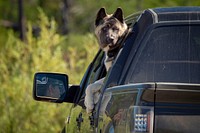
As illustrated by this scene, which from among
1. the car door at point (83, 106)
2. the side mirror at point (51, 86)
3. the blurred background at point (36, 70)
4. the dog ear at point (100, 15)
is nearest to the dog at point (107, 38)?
the dog ear at point (100, 15)

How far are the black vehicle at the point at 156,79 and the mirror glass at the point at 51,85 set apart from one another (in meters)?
0.71

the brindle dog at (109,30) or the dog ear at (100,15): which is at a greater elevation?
the dog ear at (100,15)

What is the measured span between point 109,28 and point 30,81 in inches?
299

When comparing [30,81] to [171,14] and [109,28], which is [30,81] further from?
[171,14]

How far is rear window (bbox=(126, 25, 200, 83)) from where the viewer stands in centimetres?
477

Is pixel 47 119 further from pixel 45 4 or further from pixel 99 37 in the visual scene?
pixel 45 4

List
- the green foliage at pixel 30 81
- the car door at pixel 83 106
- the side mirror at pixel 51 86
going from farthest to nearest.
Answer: the green foliage at pixel 30 81
the side mirror at pixel 51 86
the car door at pixel 83 106

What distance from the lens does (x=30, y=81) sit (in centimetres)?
1351

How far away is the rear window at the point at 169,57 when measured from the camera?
4.77m

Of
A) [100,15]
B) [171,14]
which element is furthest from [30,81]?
[171,14]

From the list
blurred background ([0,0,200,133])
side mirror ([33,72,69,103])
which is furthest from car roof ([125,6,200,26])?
blurred background ([0,0,200,133])

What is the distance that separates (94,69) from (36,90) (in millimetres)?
541

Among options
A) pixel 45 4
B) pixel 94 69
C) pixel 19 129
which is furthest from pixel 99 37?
pixel 45 4

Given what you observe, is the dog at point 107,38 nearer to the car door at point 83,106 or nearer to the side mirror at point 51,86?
the car door at point 83,106
